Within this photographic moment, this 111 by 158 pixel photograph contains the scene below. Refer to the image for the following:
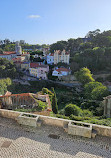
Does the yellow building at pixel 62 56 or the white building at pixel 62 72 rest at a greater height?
the yellow building at pixel 62 56

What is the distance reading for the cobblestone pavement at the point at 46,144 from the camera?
393 cm

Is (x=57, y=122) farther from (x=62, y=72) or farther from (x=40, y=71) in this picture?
(x=40, y=71)

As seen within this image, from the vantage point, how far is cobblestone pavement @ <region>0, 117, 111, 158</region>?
3932 mm

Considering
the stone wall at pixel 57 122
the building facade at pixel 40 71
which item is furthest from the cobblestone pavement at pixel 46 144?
the building facade at pixel 40 71

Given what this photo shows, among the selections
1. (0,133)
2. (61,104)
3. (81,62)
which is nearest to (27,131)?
(0,133)

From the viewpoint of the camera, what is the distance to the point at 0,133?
4914mm

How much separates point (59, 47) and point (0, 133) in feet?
138

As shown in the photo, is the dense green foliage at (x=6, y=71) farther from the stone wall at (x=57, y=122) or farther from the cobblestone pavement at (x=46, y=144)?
the cobblestone pavement at (x=46, y=144)

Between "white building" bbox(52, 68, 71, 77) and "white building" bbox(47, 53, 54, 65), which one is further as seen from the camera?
"white building" bbox(47, 53, 54, 65)

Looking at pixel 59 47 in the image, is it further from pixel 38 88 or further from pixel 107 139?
pixel 107 139

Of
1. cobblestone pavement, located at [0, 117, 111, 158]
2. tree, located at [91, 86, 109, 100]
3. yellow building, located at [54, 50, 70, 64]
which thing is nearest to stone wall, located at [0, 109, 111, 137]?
cobblestone pavement, located at [0, 117, 111, 158]

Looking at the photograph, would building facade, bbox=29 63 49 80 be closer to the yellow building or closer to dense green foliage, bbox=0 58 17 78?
the yellow building

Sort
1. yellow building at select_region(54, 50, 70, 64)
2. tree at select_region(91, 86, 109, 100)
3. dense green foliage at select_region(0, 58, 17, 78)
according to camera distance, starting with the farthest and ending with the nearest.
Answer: yellow building at select_region(54, 50, 70, 64) → dense green foliage at select_region(0, 58, 17, 78) → tree at select_region(91, 86, 109, 100)

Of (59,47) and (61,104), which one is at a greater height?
(59,47)
